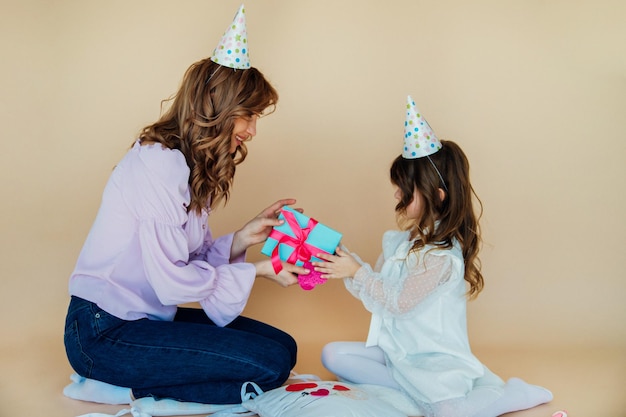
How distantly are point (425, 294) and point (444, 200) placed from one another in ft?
1.17

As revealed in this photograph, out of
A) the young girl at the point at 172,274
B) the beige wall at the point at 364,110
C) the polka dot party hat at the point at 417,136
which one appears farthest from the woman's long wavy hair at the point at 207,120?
the beige wall at the point at 364,110

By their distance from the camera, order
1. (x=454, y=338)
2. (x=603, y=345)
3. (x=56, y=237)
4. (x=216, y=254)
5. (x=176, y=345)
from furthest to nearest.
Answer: (x=56, y=237)
(x=603, y=345)
(x=216, y=254)
(x=454, y=338)
(x=176, y=345)

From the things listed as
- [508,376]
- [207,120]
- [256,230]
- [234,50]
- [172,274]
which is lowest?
[508,376]

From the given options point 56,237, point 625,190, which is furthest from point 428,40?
point 56,237

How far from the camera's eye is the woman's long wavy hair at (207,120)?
2680 millimetres

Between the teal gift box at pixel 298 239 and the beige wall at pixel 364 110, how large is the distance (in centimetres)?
99

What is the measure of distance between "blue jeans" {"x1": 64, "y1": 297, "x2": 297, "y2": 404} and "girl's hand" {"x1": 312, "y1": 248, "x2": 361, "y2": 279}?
0.35m

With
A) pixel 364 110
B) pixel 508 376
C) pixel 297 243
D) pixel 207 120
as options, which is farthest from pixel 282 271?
pixel 364 110

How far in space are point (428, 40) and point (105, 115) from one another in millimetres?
1650

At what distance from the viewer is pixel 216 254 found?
→ 3096mm

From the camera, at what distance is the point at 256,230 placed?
9.95 ft

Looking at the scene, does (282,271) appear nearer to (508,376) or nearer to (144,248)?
(144,248)

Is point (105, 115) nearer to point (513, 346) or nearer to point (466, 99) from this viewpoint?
point (466, 99)

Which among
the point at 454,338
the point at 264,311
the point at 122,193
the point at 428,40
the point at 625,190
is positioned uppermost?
the point at 428,40
